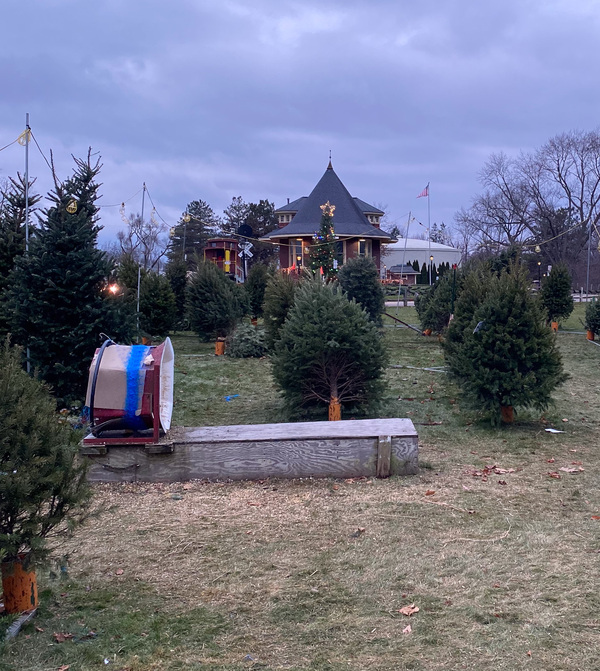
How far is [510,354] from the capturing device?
8.75 m

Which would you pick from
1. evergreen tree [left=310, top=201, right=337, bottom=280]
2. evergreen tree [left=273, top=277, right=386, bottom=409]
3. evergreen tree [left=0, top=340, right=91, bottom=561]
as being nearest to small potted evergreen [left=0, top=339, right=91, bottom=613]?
evergreen tree [left=0, top=340, right=91, bottom=561]

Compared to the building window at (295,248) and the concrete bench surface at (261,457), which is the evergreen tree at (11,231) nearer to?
the concrete bench surface at (261,457)

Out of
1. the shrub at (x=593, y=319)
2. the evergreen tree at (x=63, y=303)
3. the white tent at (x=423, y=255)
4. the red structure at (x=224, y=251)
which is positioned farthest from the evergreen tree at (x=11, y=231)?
the white tent at (x=423, y=255)

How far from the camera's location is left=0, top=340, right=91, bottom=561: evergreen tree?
3.31 meters

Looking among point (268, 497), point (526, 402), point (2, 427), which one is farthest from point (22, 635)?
point (526, 402)

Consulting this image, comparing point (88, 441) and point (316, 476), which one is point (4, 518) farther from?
point (316, 476)

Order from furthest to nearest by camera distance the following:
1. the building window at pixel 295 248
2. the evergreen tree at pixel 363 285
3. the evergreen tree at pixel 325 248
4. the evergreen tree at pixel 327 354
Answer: the building window at pixel 295 248 → the evergreen tree at pixel 325 248 → the evergreen tree at pixel 363 285 → the evergreen tree at pixel 327 354

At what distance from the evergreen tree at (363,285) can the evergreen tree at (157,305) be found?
19.0ft

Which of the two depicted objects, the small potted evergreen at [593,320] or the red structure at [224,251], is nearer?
the small potted evergreen at [593,320]

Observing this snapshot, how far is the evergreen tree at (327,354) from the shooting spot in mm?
9000

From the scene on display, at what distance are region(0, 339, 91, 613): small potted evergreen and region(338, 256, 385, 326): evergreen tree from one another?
720 inches

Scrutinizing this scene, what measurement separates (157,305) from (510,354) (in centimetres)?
1364

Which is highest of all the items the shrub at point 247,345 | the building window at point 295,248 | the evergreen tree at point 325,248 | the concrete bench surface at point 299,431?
the building window at point 295,248

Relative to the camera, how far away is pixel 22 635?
3436mm
